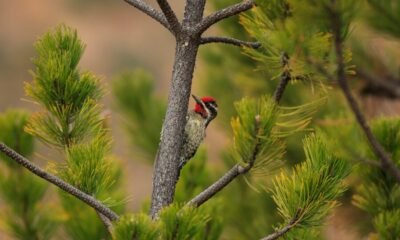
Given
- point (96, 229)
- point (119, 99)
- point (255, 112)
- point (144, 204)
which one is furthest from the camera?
point (119, 99)

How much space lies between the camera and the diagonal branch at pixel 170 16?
4.74 ft

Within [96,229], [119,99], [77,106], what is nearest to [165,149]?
[77,106]

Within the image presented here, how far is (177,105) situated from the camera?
59.5 inches

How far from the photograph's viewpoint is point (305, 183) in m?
1.42

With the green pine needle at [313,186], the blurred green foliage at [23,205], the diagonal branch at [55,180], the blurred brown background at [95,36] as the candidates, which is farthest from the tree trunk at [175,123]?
the blurred brown background at [95,36]

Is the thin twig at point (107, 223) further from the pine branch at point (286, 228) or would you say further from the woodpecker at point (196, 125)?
the woodpecker at point (196, 125)

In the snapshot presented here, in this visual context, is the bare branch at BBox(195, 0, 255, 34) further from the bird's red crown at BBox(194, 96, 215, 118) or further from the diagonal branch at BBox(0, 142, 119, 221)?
the bird's red crown at BBox(194, 96, 215, 118)

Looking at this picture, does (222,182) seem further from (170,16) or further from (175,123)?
(170,16)

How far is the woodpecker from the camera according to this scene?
1.99 m

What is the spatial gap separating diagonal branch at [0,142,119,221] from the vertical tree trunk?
0.35 feet

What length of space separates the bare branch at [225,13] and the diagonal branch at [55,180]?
398mm

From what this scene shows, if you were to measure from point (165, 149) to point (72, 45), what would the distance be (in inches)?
11.4

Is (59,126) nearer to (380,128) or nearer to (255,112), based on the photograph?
(255,112)

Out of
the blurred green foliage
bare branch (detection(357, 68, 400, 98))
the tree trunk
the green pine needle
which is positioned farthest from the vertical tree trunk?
the blurred green foliage
